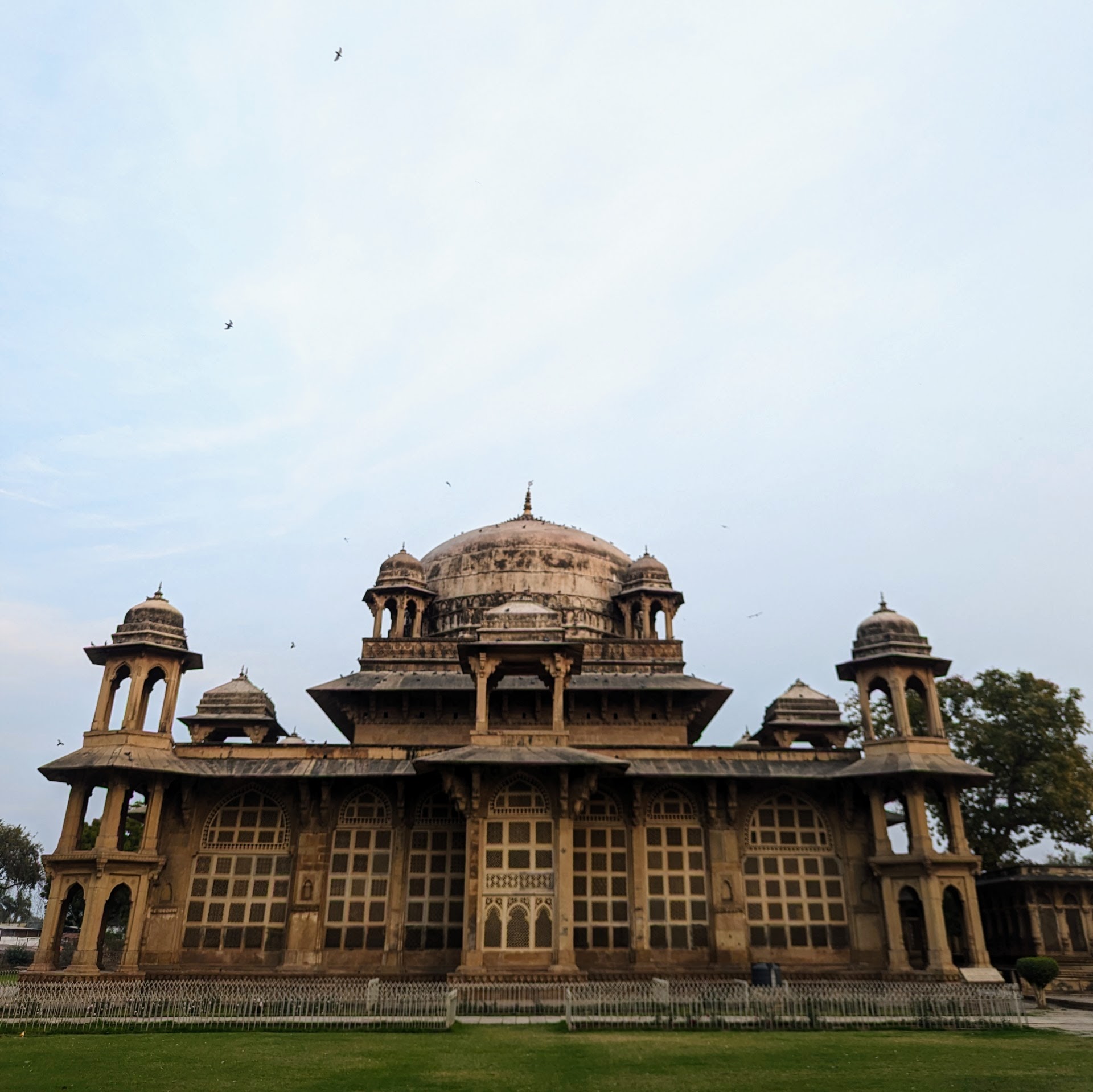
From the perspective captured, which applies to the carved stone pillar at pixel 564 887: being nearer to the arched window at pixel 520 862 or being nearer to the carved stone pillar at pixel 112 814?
the arched window at pixel 520 862

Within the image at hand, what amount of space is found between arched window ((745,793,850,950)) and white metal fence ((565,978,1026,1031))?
485 cm

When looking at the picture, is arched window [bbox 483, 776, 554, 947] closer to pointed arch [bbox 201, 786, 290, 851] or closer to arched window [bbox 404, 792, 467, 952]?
arched window [bbox 404, 792, 467, 952]

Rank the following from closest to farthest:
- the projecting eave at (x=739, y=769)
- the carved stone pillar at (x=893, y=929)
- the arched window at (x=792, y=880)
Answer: the carved stone pillar at (x=893, y=929), the arched window at (x=792, y=880), the projecting eave at (x=739, y=769)

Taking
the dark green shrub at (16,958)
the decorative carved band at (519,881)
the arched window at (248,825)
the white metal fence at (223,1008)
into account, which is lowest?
the white metal fence at (223,1008)

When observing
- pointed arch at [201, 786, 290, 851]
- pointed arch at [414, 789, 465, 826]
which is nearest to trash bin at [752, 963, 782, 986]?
pointed arch at [414, 789, 465, 826]

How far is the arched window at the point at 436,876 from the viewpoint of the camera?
25.7m

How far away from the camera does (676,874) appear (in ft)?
86.8

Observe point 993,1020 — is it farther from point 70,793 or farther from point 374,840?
point 70,793

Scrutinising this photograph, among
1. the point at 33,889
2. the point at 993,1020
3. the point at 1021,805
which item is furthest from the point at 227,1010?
the point at 33,889

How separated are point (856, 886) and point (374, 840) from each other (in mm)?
14674

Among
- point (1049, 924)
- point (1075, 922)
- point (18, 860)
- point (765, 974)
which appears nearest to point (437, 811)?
point (765, 974)

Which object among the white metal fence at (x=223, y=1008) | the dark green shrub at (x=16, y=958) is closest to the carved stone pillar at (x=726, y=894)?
the white metal fence at (x=223, y=1008)

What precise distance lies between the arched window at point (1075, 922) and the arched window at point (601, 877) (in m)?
19.7

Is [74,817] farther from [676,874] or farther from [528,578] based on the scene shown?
[528,578]
